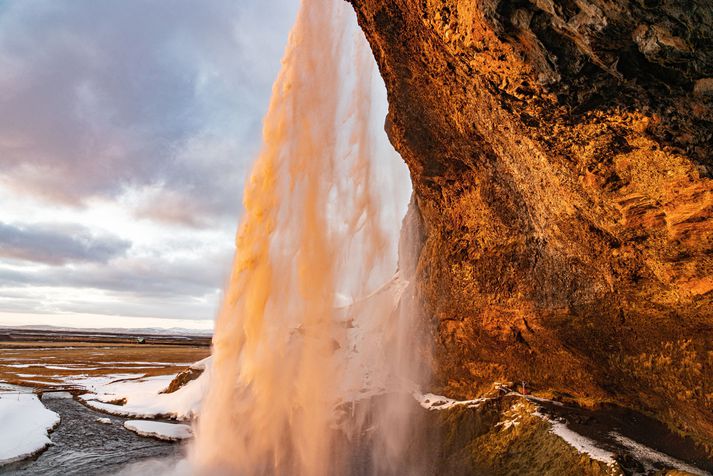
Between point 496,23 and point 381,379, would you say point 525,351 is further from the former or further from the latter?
point 496,23

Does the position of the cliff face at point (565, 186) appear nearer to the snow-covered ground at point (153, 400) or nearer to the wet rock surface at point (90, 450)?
the wet rock surface at point (90, 450)

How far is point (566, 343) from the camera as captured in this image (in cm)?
1283

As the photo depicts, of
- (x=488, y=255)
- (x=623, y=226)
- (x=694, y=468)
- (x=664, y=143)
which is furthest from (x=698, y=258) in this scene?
(x=488, y=255)

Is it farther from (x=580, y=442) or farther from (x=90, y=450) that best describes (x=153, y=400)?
(x=580, y=442)

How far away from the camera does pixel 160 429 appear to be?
65.6 ft

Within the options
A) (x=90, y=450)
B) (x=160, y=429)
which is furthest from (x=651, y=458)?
(x=160, y=429)

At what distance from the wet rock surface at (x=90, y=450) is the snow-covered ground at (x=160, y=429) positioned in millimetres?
362

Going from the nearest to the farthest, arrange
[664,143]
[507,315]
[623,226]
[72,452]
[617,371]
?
[664,143] → [623,226] → [617,371] → [507,315] → [72,452]

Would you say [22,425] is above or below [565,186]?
below

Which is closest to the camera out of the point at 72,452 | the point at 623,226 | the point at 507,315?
the point at 623,226

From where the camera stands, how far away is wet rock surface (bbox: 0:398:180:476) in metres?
14.3

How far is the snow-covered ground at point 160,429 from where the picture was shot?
748 inches

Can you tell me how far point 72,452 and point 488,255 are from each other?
17.5 meters

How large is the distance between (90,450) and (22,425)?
5689 millimetres
